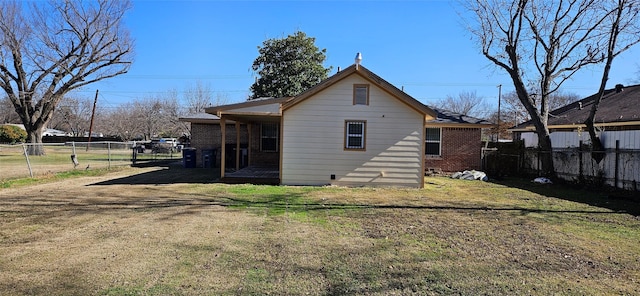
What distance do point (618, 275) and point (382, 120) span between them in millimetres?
7748

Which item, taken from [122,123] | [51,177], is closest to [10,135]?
[122,123]

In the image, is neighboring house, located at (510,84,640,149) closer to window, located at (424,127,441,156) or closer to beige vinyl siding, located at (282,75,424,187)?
window, located at (424,127,441,156)

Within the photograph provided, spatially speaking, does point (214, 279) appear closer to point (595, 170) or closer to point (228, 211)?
point (228, 211)

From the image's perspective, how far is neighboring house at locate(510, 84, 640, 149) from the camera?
11734mm

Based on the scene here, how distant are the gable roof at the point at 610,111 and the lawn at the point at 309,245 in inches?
362

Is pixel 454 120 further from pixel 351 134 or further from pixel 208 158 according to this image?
pixel 208 158

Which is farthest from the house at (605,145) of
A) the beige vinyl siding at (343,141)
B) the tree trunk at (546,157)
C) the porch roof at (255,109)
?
the porch roof at (255,109)

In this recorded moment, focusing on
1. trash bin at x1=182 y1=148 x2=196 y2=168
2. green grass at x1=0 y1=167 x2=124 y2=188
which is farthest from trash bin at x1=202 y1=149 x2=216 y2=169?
green grass at x1=0 y1=167 x2=124 y2=188

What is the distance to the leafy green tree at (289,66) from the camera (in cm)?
2948

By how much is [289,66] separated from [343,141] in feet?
63.7

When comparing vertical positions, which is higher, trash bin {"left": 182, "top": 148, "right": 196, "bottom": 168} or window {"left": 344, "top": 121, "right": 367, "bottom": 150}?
window {"left": 344, "top": 121, "right": 367, "bottom": 150}

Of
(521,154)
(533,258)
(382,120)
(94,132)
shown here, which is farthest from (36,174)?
(94,132)

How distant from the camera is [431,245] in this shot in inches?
205

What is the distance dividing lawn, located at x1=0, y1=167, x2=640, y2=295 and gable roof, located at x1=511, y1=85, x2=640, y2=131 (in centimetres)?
919
